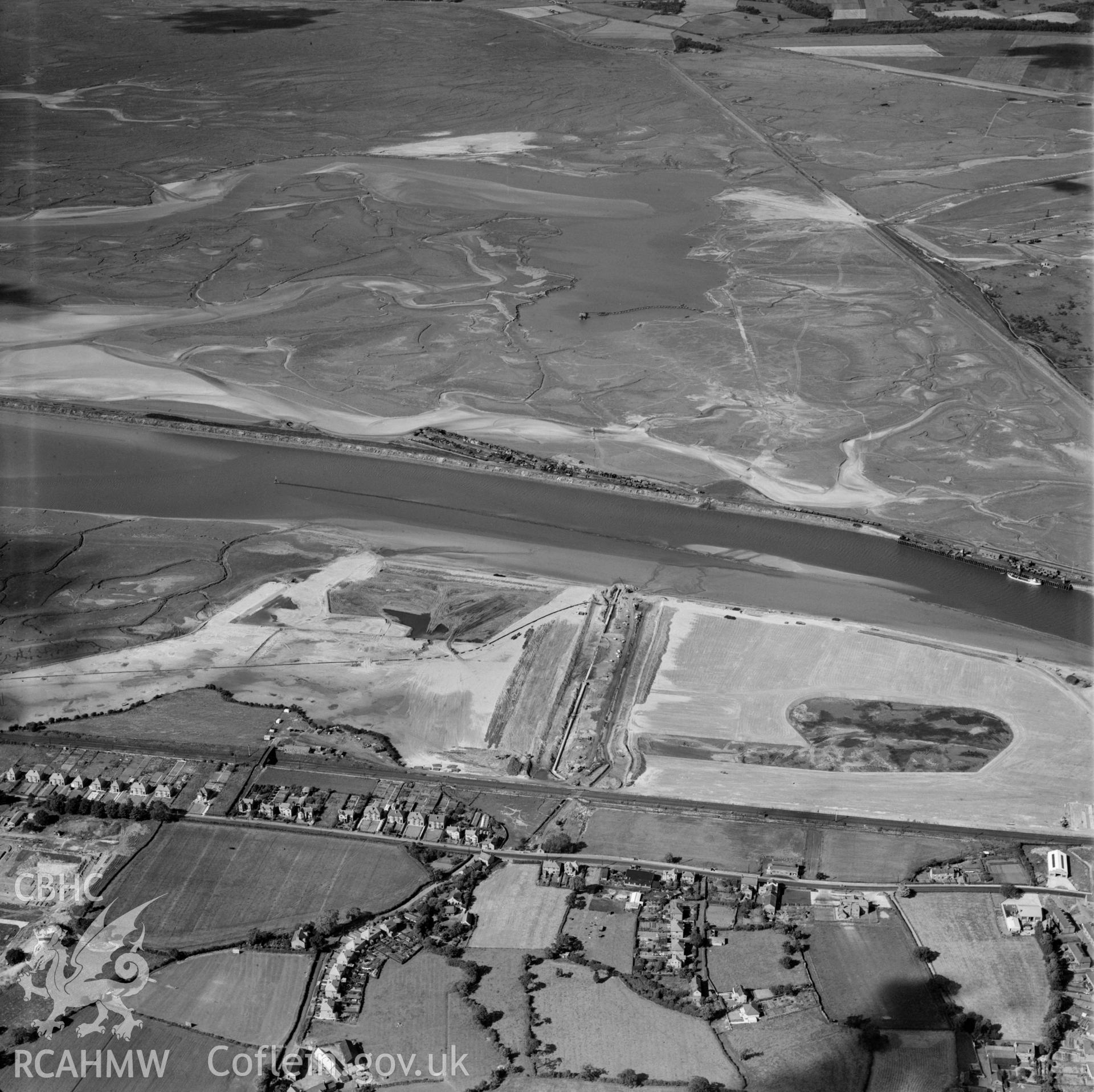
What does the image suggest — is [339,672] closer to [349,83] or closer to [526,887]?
[526,887]

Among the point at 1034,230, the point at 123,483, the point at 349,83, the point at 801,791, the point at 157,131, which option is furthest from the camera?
the point at 349,83

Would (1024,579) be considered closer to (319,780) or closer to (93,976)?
(319,780)

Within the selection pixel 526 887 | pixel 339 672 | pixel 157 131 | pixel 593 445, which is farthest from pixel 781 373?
pixel 157 131

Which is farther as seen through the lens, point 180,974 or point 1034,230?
point 1034,230

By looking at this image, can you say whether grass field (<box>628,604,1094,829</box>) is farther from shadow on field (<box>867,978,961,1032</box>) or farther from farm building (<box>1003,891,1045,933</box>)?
shadow on field (<box>867,978,961,1032</box>)

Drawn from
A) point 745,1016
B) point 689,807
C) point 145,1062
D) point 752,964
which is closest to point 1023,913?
Answer: point 752,964

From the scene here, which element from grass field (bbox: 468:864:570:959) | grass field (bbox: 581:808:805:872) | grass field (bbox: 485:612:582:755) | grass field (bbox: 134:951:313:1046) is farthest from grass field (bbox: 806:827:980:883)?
grass field (bbox: 134:951:313:1046)

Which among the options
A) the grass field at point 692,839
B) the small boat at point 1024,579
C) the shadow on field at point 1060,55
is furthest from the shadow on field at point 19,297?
the shadow on field at point 1060,55
